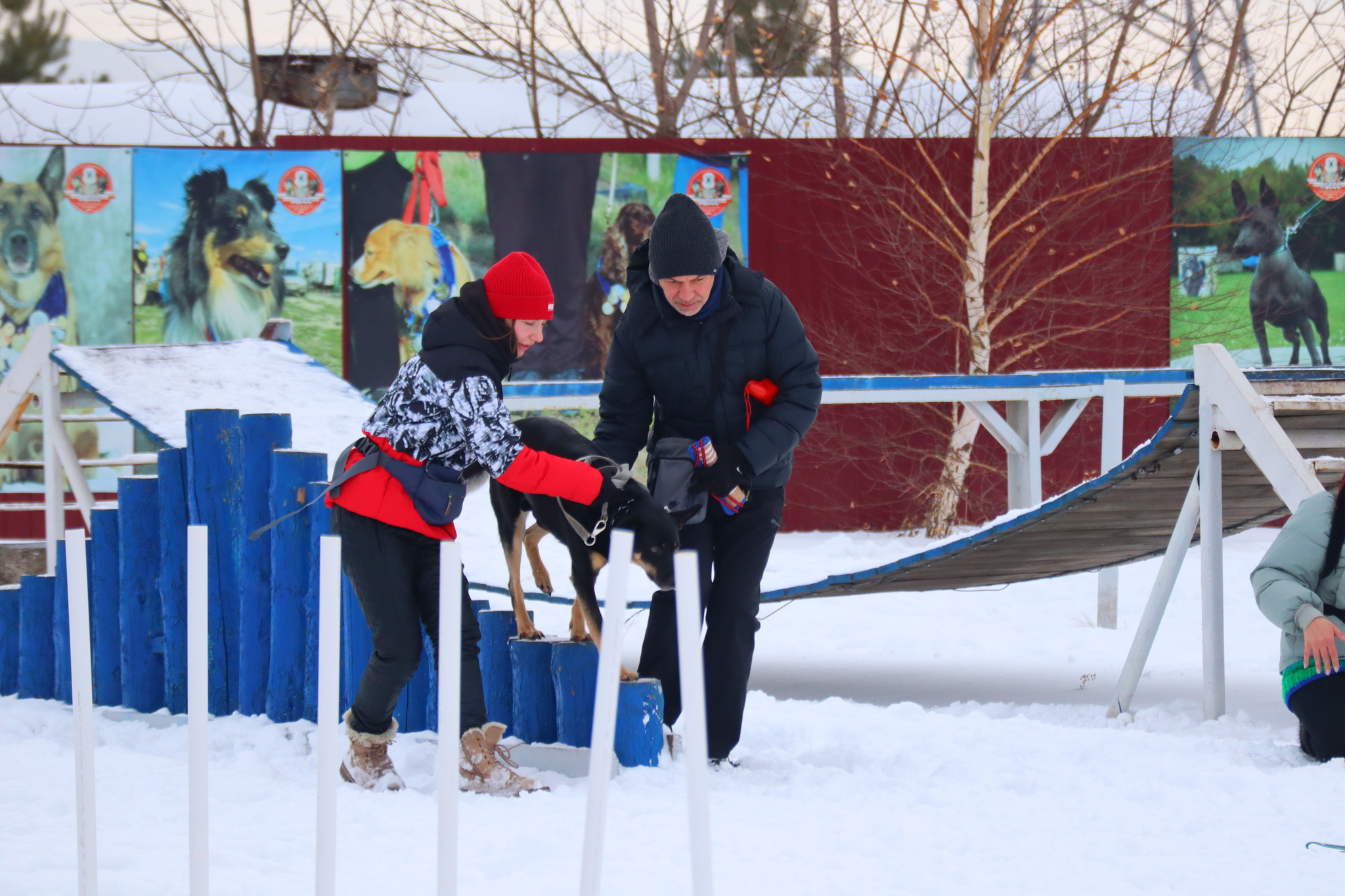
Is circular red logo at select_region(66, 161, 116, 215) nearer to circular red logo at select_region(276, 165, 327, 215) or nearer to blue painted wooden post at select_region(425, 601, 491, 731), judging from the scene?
circular red logo at select_region(276, 165, 327, 215)

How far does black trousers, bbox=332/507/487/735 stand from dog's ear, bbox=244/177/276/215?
267 inches

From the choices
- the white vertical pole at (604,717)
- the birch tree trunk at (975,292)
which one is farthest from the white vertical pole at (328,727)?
the birch tree trunk at (975,292)

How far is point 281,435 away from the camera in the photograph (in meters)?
4.08

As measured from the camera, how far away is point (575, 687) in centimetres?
344

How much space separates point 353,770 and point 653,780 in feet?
2.64

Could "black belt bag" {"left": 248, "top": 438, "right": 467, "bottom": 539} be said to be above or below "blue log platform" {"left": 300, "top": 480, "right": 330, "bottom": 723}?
above

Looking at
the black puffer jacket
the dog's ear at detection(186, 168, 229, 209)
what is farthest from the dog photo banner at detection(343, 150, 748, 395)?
the black puffer jacket

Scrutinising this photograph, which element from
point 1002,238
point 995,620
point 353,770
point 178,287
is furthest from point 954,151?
point 353,770

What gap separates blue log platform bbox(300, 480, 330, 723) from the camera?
12.8 feet

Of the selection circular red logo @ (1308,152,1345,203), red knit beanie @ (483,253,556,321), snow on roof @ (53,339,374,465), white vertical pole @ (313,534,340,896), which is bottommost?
white vertical pole @ (313,534,340,896)

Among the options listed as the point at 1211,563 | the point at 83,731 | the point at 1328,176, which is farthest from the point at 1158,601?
the point at 1328,176

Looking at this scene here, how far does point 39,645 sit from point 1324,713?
177 inches

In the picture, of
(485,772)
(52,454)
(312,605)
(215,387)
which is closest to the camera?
(485,772)

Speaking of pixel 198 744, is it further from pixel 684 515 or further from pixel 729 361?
pixel 729 361
